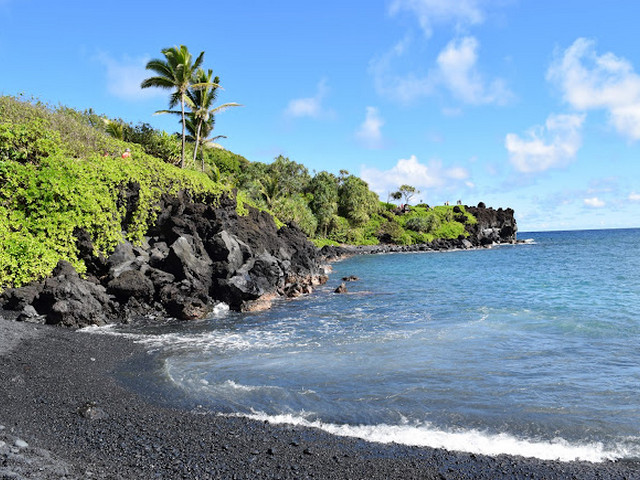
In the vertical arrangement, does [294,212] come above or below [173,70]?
below

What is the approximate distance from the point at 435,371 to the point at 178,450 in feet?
25.6

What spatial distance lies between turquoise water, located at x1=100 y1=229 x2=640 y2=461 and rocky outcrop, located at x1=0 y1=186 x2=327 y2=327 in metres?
1.73

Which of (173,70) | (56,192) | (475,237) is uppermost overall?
(173,70)

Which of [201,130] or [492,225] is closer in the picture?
[201,130]

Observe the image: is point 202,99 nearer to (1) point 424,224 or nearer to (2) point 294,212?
(2) point 294,212

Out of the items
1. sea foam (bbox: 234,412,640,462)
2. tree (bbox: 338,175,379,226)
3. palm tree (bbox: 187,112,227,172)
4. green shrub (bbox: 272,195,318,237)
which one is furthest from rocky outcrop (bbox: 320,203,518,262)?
sea foam (bbox: 234,412,640,462)

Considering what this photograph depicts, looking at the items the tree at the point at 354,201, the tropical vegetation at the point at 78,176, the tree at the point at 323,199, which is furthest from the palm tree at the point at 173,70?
the tree at the point at 354,201

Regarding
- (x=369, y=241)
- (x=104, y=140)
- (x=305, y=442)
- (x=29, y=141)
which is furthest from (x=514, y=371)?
(x=369, y=241)

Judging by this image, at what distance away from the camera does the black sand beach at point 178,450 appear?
658 centimetres

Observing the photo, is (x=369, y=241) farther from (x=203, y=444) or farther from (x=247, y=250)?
(x=203, y=444)

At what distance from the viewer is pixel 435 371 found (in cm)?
1232

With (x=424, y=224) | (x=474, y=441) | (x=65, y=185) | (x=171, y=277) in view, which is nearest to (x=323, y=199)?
(x=424, y=224)

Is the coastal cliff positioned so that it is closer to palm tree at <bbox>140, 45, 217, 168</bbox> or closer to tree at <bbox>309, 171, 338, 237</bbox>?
palm tree at <bbox>140, 45, 217, 168</bbox>

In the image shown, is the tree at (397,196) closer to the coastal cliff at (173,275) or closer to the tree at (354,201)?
the tree at (354,201)
